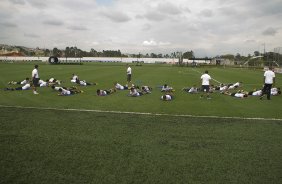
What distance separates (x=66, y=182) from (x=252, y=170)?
4.32m

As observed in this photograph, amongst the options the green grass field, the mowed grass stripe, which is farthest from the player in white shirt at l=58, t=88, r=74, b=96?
the mowed grass stripe

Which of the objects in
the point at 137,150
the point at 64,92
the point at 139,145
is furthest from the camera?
the point at 64,92

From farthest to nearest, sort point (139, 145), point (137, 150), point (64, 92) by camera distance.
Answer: point (64, 92)
point (139, 145)
point (137, 150)

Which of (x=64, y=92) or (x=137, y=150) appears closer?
(x=137, y=150)

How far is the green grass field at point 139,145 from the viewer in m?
6.64

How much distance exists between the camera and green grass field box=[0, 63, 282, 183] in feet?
21.8

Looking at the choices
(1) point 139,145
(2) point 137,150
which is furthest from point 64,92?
(2) point 137,150

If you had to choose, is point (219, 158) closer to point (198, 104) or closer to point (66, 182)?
point (66, 182)

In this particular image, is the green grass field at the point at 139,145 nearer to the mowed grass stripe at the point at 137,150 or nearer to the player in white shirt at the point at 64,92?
the mowed grass stripe at the point at 137,150

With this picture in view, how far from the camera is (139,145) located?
874 cm

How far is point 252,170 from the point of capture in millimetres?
6980

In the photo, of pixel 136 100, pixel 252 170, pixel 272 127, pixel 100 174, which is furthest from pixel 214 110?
pixel 100 174

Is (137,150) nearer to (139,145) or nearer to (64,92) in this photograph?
(139,145)

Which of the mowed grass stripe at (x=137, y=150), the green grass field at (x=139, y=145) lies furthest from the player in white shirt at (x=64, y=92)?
the mowed grass stripe at (x=137, y=150)
